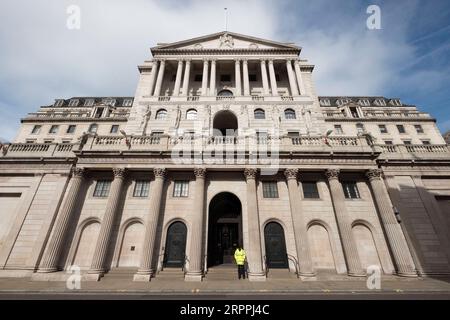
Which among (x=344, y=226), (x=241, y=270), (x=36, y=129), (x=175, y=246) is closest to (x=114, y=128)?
(x=36, y=129)

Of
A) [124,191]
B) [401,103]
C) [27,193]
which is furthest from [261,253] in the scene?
[401,103]

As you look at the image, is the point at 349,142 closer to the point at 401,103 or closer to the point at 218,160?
the point at 218,160

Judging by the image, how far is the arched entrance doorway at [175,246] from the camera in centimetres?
1323

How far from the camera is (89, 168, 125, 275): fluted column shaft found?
470 inches

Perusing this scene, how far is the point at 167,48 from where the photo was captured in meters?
26.1

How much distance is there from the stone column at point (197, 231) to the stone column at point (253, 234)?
3.24 m

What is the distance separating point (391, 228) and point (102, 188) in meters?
21.5

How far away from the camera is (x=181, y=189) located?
1531 centimetres

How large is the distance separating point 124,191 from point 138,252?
4734 mm

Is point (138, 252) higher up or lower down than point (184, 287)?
higher up

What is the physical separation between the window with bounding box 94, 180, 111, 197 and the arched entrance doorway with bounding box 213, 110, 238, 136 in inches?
452

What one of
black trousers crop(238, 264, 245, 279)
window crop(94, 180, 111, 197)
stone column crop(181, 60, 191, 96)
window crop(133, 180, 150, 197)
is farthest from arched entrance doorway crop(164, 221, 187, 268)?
stone column crop(181, 60, 191, 96)

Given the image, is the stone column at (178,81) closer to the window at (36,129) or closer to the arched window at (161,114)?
the arched window at (161,114)

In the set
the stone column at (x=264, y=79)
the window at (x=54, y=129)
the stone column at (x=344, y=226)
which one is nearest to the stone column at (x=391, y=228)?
the stone column at (x=344, y=226)
